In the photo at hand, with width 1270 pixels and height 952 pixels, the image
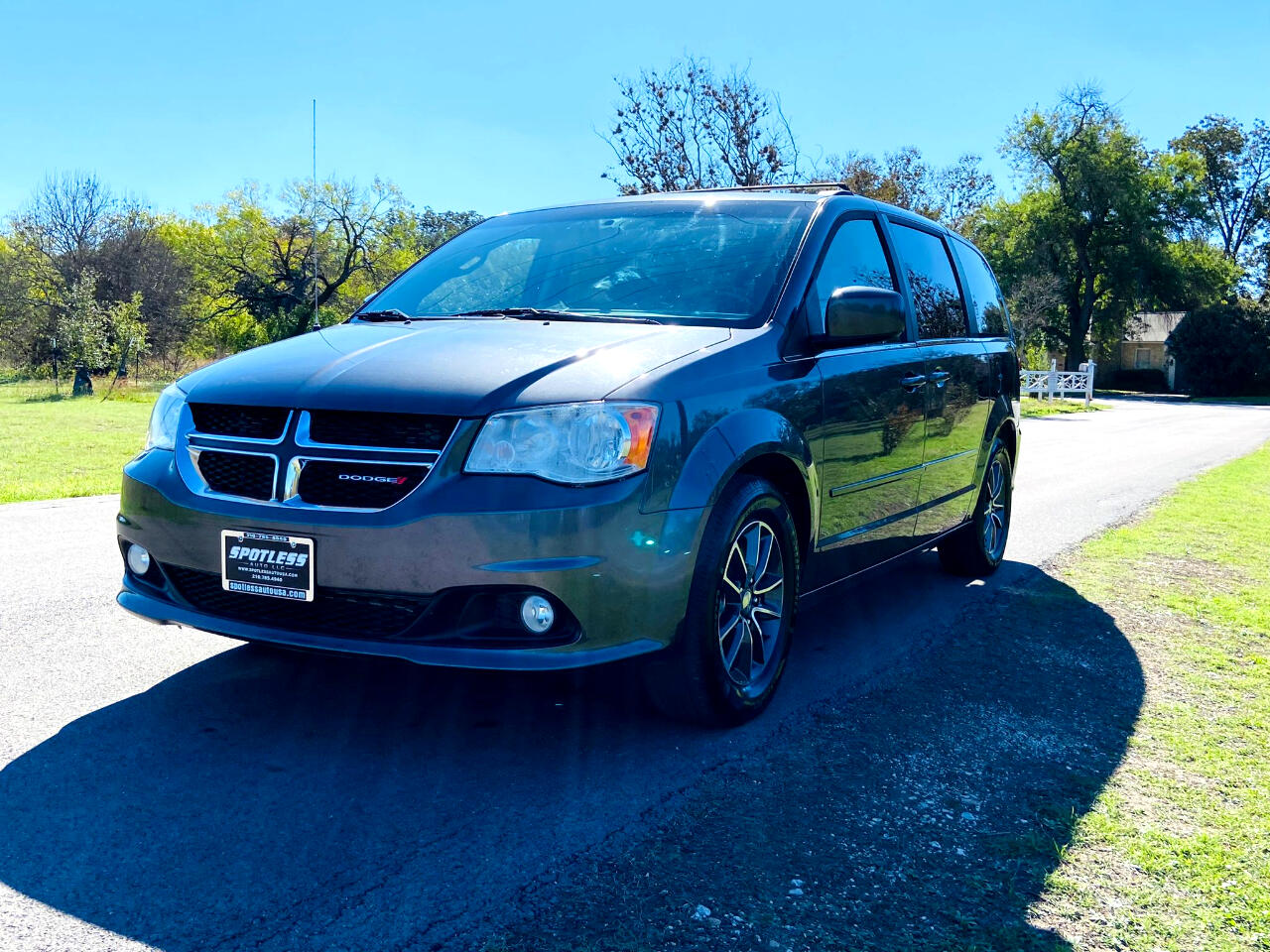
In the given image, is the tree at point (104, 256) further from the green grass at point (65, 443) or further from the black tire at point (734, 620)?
the black tire at point (734, 620)

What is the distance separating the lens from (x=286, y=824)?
2.95 m

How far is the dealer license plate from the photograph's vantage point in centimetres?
333

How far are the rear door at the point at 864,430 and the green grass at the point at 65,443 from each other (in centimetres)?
746

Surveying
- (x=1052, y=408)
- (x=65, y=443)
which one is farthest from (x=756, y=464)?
(x=1052, y=408)

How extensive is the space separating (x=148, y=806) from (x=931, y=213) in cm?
3188

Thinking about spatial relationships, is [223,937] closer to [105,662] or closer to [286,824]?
[286,824]

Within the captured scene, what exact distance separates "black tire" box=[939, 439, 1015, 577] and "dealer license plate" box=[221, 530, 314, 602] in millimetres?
4067

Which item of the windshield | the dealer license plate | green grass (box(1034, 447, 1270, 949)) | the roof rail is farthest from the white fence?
the dealer license plate

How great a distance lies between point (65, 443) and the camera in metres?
14.8

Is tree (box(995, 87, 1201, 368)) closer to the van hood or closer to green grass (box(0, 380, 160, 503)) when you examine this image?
green grass (box(0, 380, 160, 503))

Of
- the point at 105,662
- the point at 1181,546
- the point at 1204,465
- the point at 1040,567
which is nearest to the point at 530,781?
the point at 105,662

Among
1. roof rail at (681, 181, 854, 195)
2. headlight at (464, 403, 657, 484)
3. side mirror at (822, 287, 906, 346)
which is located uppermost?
roof rail at (681, 181, 854, 195)

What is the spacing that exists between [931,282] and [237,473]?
12.2ft

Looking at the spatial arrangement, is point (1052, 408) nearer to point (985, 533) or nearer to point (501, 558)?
point (985, 533)
